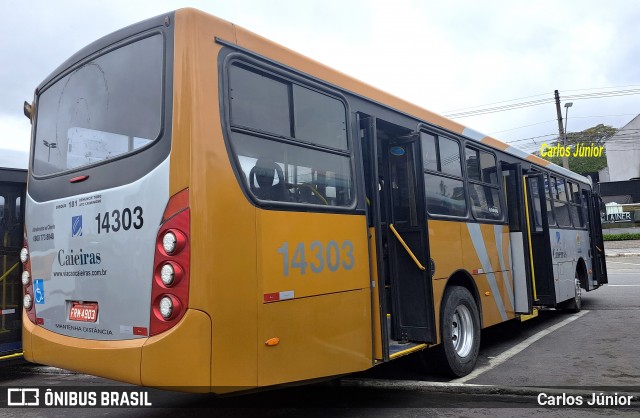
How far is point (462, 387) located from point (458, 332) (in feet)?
2.68

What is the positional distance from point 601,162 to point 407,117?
7293 centimetres

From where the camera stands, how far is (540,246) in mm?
8508

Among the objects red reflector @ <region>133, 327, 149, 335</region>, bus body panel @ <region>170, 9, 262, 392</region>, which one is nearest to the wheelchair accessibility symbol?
red reflector @ <region>133, 327, 149, 335</region>

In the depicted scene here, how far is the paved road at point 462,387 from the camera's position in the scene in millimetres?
4793

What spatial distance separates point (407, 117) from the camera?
5.60 m

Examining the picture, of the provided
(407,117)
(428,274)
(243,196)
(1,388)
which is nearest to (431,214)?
(428,274)

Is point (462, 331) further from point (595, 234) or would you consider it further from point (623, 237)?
point (623, 237)

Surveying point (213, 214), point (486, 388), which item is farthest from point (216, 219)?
point (486, 388)

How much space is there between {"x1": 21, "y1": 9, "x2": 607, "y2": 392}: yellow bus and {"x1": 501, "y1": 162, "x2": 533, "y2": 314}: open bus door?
8.41 ft

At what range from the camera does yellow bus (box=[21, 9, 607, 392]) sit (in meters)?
3.28

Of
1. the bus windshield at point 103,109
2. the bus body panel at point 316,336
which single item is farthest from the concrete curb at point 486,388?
Result: the bus windshield at point 103,109

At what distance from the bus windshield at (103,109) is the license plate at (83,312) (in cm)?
107

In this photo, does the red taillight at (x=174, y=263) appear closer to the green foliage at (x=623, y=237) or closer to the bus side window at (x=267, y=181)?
the bus side window at (x=267, y=181)

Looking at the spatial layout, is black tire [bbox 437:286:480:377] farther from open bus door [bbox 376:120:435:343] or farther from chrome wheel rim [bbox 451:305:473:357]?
open bus door [bbox 376:120:435:343]
